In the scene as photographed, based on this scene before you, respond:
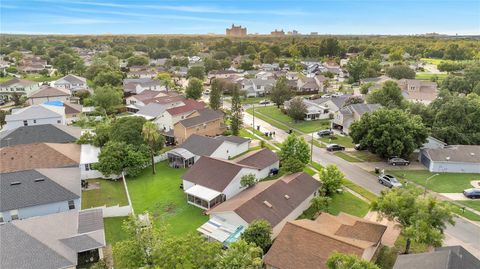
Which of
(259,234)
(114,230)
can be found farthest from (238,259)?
(114,230)

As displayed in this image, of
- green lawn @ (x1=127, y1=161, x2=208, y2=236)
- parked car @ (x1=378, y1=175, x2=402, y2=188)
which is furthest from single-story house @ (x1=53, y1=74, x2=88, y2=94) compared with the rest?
parked car @ (x1=378, y1=175, x2=402, y2=188)

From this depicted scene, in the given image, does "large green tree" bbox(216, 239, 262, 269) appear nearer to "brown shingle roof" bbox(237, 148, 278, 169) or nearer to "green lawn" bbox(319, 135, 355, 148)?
"brown shingle roof" bbox(237, 148, 278, 169)

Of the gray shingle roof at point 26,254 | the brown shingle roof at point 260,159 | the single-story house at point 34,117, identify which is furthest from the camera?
the single-story house at point 34,117

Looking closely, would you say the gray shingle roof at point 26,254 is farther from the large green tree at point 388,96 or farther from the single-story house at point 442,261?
the large green tree at point 388,96

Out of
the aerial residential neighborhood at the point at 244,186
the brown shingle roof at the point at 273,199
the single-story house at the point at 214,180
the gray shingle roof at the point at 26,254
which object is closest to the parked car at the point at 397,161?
the aerial residential neighborhood at the point at 244,186

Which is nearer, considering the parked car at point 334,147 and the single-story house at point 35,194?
the single-story house at point 35,194

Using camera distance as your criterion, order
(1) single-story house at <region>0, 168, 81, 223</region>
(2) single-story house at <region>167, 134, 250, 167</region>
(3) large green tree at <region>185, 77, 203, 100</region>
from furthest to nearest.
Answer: (3) large green tree at <region>185, 77, 203, 100</region>
(2) single-story house at <region>167, 134, 250, 167</region>
(1) single-story house at <region>0, 168, 81, 223</region>

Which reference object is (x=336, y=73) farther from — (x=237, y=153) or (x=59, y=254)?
(x=59, y=254)

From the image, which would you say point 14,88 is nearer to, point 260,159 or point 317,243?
point 260,159
